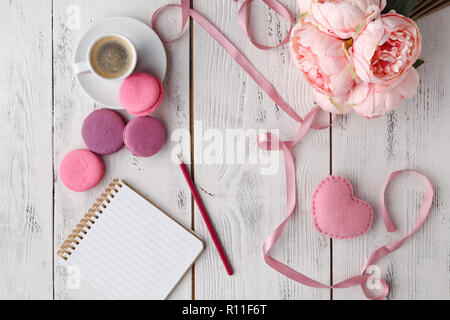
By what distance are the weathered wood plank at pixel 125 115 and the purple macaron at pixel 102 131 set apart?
0.07 feet

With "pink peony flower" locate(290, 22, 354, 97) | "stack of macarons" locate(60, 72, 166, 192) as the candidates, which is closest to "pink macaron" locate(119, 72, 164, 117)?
"stack of macarons" locate(60, 72, 166, 192)

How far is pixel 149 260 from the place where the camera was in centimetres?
71

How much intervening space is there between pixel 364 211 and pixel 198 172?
0.29 m

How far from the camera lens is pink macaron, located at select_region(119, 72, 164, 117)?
0.65 meters

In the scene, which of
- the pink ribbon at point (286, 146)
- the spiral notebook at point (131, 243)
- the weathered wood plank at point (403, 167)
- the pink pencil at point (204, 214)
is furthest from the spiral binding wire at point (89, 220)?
the weathered wood plank at point (403, 167)

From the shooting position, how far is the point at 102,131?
688 millimetres

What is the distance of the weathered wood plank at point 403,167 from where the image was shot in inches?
27.8

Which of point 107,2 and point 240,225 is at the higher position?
point 107,2

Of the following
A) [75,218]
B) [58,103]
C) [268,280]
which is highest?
[58,103]

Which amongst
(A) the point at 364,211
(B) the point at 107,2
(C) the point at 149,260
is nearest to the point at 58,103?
(B) the point at 107,2

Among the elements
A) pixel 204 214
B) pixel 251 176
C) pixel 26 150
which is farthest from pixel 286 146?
pixel 26 150

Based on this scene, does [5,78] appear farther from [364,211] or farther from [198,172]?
[364,211]

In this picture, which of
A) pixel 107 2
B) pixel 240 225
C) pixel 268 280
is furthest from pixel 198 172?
pixel 107 2

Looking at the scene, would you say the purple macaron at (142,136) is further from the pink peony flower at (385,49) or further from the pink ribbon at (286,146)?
the pink peony flower at (385,49)
